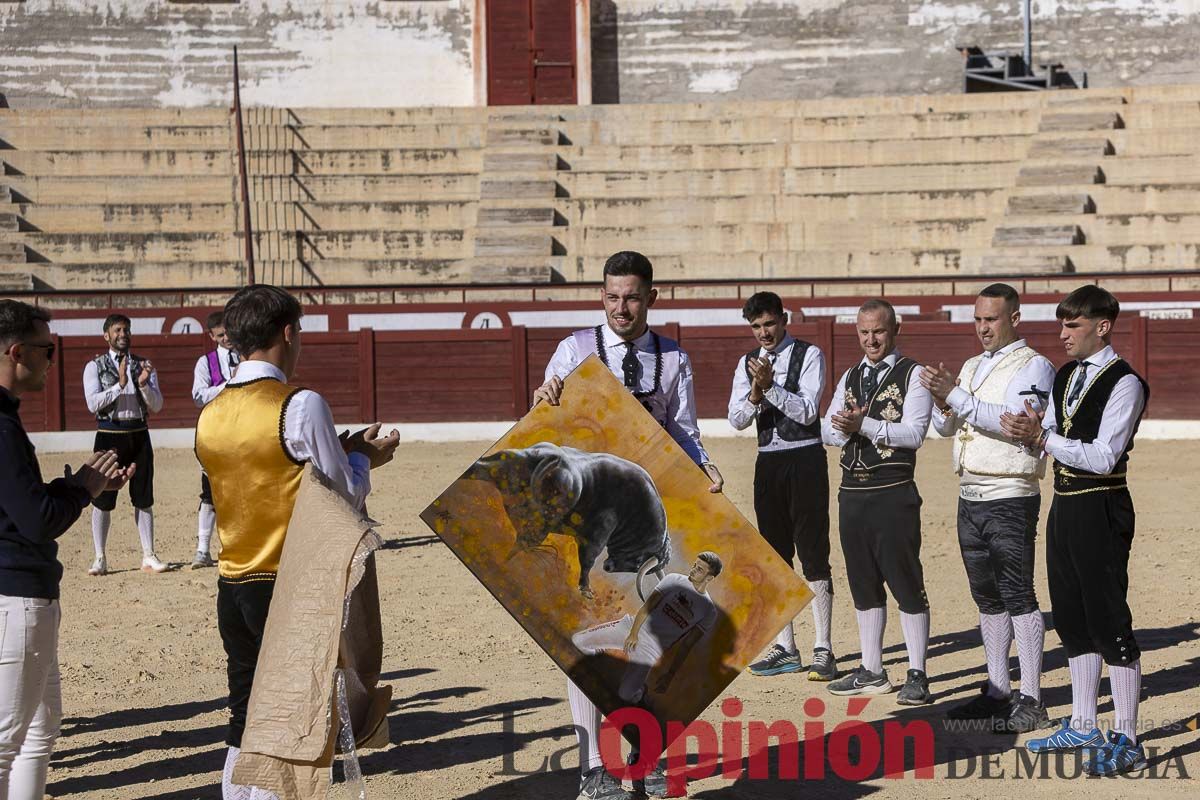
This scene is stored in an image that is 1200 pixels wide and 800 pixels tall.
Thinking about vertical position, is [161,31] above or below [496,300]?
above

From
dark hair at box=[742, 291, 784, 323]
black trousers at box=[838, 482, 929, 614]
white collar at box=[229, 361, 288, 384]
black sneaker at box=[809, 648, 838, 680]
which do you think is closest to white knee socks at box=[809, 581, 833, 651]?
black sneaker at box=[809, 648, 838, 680]

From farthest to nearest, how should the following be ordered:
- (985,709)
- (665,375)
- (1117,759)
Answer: (985,709), (1117,759), (665,375)

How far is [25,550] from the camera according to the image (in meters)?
3.52

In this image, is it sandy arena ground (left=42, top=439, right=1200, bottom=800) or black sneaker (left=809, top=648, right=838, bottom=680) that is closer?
sandy arena ground (left=42, top=439, right=1200, bottom=800)

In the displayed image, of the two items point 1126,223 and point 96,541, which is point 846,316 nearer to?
point 1126,223

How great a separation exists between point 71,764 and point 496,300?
508 inches

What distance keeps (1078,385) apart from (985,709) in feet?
4.28

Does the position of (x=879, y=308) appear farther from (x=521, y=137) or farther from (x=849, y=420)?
(x=521, y=137)

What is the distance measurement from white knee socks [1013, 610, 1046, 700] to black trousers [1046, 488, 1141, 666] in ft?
1.58

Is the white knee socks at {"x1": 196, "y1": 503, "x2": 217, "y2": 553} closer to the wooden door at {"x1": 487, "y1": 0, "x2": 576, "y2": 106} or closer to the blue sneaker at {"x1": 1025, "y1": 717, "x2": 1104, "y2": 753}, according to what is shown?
the blue sneaker at {"x1": 1025, "y1": 717, "x2": 1104, "y2": 753}

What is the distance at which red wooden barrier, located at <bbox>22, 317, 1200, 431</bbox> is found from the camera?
15.9 m

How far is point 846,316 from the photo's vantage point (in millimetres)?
16547

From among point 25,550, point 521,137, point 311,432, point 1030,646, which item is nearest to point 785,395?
point 1030,646

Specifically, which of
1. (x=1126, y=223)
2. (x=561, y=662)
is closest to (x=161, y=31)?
(x=1126, y=223)
